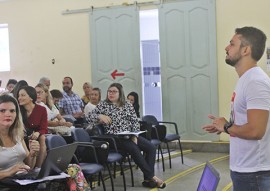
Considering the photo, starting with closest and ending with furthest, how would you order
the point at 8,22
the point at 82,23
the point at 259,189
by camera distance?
the point at 259,189 < the point at 82,23 < the point at 8,22

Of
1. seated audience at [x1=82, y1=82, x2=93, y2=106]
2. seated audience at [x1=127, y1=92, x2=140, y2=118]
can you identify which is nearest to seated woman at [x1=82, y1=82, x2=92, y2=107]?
seated audience at [x1=82, y1=82, x2=93, y2=106]

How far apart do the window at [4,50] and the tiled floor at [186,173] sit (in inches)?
165

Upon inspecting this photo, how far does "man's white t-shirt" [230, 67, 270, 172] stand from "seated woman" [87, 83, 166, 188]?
304 centimetres

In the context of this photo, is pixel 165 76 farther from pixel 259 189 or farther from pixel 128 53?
pixel 259 189

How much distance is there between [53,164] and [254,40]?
1.93m

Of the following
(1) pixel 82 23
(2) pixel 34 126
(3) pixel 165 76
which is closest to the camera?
(2) pixel 34 126

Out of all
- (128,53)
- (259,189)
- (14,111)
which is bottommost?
(259,189)

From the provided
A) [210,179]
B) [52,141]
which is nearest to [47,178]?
[52,141]

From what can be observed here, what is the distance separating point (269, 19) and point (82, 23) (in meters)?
3.46

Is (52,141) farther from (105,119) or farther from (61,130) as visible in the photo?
(105,119)

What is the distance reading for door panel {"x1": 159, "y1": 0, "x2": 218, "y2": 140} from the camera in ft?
23.3

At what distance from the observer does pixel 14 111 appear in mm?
3326

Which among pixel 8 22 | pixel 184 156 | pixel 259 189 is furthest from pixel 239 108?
pixel 8 22

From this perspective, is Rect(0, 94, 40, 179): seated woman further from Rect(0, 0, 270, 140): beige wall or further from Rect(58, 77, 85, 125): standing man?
Rect(0, 0, 270, 140): beige wall
